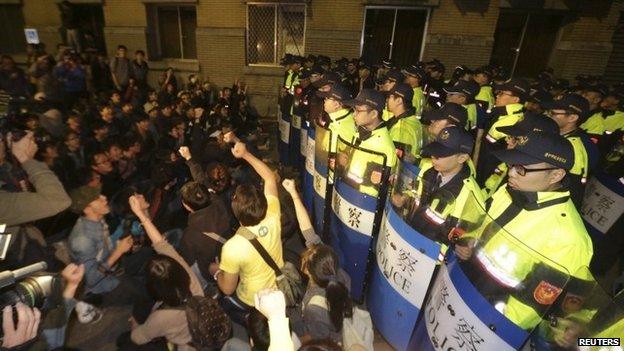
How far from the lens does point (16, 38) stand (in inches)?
555

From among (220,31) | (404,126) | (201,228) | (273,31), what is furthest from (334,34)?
(201,228)

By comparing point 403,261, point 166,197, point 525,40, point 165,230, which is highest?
point 525,40

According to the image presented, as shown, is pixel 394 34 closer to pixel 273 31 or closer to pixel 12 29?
pixel 273 31

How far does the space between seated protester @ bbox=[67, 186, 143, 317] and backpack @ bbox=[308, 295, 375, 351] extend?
6.77 feet

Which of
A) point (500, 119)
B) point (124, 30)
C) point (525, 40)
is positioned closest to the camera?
point (500, 119)

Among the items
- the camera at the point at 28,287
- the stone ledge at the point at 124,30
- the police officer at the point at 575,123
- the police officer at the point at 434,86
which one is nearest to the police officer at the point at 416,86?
the police officer at the point at 434,86

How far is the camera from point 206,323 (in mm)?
2438

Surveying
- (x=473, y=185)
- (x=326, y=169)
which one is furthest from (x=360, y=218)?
(x=473, y=185)

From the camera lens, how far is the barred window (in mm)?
11773

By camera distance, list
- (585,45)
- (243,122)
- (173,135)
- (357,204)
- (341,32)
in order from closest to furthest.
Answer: (357,204)
(173,135)
(243,122)
(585,45)
(341,32)

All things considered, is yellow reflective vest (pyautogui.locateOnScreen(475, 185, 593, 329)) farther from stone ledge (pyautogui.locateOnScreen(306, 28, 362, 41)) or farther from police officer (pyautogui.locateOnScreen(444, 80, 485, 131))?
stone ledge (pyautogui.locateOnScreen(306, 28, 362, 41))

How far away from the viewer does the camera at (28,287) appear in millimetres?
1842

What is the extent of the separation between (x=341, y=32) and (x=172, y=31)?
6450 millimetres

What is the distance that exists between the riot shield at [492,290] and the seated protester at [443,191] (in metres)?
0.20
